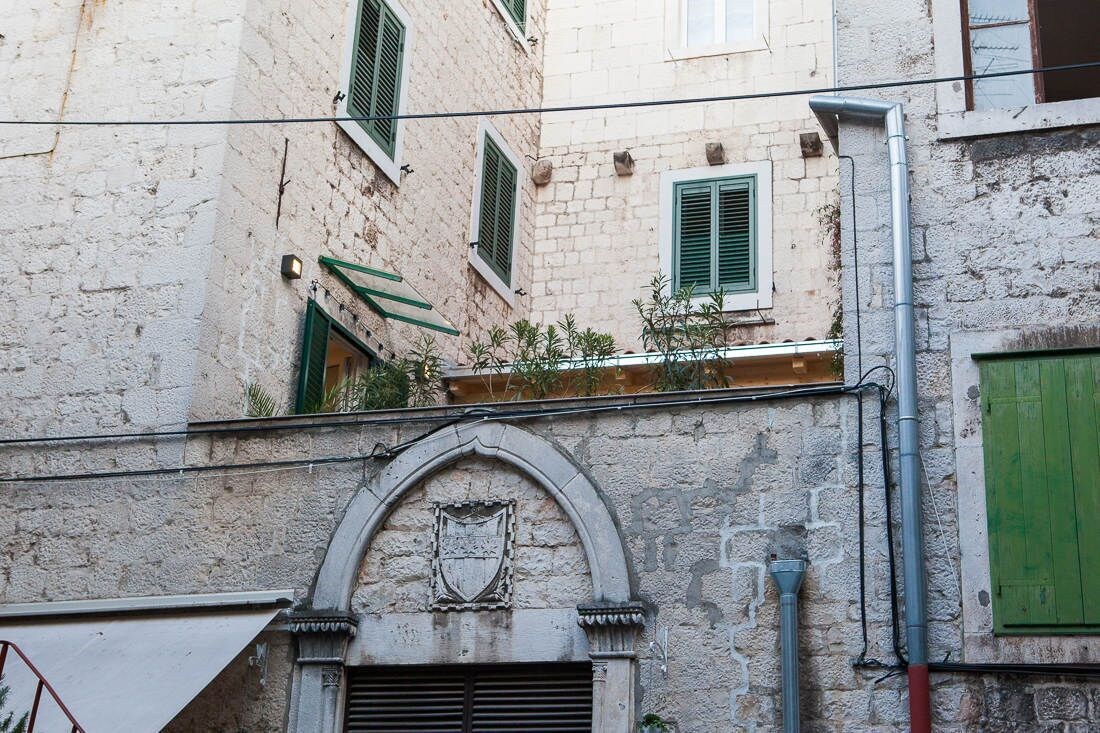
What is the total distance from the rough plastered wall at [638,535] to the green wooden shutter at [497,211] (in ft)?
17.1

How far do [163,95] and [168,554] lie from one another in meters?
3.41

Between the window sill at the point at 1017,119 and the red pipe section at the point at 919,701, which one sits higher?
the window sill at the point at 1017,119

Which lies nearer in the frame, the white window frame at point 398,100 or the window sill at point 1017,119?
the window sill at point 1017,119

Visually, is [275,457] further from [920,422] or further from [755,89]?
[755,89]

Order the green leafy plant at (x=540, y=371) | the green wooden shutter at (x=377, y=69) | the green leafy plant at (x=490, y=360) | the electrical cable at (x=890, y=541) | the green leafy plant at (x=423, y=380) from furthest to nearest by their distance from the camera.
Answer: the green wooden shutter at (x=377, y=69), the green leafy plant at (x=490, y=360), the green leafy plant at (x=423, y=380), the green leafy plant at (x=540, y=371), the electrical cable at (x=890, y=541)

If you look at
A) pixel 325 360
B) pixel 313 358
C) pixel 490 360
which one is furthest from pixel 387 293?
pixel 490 360

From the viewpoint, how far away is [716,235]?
553 inches

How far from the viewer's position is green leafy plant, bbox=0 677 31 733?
7562 mm

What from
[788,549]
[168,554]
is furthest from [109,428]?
[788,549]

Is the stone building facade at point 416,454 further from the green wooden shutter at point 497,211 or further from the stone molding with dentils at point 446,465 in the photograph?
the green wooden shutter at point 497,211

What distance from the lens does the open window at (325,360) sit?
10.7 m

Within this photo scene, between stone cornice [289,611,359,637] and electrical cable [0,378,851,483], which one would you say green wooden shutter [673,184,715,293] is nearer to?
electrical cable [0,378,851,483]

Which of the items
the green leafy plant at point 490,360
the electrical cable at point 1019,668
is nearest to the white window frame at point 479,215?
the green leafy plant at point 490,360

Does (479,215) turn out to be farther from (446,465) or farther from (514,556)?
(514,556)
